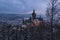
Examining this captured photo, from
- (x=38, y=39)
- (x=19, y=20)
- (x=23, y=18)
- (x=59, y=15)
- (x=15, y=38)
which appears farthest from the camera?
(x=19, y=20)

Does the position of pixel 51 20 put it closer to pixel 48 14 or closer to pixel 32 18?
pixel 48 14

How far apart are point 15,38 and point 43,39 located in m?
6.67

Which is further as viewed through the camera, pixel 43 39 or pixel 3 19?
pixel 3 19

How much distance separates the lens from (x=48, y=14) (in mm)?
13281

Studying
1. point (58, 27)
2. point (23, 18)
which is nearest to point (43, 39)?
point (58, 27)

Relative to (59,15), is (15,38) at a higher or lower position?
lower

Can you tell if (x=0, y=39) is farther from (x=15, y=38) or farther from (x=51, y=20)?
(x=51, y=20)

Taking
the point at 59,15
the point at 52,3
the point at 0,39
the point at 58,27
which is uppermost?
the point at 52,3

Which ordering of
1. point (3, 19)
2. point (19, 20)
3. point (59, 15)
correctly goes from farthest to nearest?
1. point (19, 20)
2. point (3, 19)
3. point (59, 15)

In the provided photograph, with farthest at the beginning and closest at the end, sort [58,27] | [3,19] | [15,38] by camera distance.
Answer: [3,19], [15,38], [58,27]

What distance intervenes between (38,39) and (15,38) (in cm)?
660

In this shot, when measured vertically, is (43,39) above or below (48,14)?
below

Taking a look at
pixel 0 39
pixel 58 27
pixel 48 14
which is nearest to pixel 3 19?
pixel 0 39

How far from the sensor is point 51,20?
12.9m
